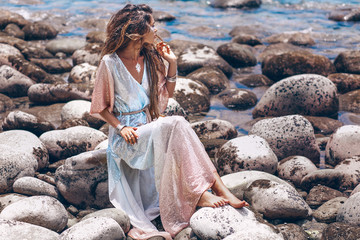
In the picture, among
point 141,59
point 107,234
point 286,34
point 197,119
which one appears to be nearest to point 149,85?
point 141,59

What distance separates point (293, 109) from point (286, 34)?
6617 mm

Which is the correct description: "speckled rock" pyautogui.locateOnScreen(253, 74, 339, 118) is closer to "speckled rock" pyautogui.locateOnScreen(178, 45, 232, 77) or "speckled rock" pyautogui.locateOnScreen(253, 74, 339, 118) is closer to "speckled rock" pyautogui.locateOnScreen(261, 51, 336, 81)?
"speckled rock" pyautogui.locateOnScreen(261, 51, 336, 81)

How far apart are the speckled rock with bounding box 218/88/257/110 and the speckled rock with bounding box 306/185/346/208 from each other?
3.47 metres

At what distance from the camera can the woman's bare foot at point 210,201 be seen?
4098 mm

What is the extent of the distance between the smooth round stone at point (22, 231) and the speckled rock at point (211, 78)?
18.8 feet

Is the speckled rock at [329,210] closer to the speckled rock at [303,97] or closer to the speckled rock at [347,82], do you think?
the speckled rock at [303,97]

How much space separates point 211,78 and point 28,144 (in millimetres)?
4403

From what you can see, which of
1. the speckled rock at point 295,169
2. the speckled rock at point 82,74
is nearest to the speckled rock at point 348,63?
the speckled rock at point 295,169

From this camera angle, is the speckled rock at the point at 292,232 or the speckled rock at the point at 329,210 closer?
the speckled rock at the point at 292,232

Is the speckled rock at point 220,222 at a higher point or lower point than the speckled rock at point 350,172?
higher

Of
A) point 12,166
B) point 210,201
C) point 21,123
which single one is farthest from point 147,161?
point 21,123

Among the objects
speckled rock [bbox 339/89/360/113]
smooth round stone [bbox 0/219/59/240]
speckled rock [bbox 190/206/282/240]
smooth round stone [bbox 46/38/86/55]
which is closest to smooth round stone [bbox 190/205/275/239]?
speckled rock [bbox 190/206/282/240]

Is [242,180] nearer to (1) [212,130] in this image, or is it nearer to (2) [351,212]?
(2) [351,212]

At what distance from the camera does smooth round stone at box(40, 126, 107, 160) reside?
6.07 metres
